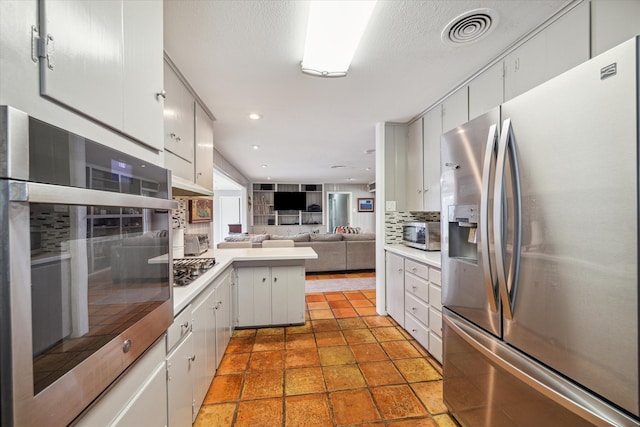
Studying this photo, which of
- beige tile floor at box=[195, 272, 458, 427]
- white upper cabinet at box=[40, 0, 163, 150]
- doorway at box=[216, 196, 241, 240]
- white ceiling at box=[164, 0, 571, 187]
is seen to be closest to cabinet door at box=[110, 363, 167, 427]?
beige tile floor at box=[195, 272, 458, 427]

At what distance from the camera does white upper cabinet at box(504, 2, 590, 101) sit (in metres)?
1.31

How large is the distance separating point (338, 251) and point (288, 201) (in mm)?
4181

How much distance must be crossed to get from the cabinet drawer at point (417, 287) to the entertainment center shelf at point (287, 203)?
266 inches

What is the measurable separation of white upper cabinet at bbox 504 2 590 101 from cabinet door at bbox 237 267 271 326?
8.62ft

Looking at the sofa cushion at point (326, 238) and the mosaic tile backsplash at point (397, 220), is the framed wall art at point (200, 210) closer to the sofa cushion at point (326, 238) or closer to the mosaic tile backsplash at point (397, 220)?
the sofa cushion at point (326, 238)

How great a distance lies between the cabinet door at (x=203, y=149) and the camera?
2322 millimetres

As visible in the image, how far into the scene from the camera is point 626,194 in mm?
725

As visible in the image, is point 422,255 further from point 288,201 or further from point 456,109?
point 288,201

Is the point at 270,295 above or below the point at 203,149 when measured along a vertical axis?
below

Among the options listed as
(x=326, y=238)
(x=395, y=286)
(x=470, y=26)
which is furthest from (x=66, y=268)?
(x=326, y=238)

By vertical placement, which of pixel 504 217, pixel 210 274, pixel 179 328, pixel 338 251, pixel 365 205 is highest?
pixel 365 205

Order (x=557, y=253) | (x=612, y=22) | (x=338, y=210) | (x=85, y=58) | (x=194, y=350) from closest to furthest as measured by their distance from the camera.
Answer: (x=85, y=58) < (x=557, y=253) < (x=612, y=22) < (x=194, y=350) < (x=338, y=210)

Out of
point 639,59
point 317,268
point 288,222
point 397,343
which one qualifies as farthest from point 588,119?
point 288,222

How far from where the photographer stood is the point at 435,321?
7.02 ft
